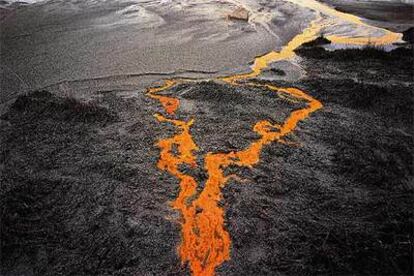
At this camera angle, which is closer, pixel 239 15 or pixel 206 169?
pixel 206 169

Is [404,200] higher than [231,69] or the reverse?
the reverse

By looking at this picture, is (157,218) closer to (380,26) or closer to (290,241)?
(290,241)

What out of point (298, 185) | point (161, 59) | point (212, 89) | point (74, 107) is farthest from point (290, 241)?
point (161, 59)

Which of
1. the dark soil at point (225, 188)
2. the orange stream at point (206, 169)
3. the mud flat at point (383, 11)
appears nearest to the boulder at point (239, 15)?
the mud flat at point (383, 11)

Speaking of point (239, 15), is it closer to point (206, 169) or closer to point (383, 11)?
point (383, 11)

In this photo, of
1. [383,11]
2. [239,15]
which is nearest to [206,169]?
[239,15]
